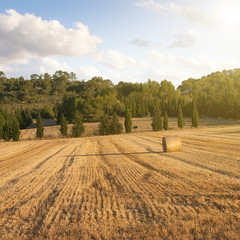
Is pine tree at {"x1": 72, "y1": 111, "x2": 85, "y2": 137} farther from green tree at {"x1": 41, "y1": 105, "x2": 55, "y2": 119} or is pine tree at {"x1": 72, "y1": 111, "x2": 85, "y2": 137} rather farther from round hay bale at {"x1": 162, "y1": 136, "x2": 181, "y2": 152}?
green tree at {"x1": 41, "y1": 105, "x2": 55, "y2": 119}

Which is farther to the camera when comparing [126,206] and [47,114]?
[47,114]

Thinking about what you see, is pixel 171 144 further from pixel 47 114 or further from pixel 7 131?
pixel 47 114

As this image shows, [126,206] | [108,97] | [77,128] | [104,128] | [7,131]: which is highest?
[108,97]

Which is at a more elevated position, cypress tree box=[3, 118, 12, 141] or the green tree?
the green tree

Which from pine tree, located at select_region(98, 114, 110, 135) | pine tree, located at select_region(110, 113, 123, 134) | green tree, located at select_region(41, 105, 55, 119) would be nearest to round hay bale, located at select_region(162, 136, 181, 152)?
pine tree, located at select_region(98, 114, 110, 135)

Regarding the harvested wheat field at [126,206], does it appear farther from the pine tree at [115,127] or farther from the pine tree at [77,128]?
the pine tree at [115,127]

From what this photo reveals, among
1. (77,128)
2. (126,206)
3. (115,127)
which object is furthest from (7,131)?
(126,206)

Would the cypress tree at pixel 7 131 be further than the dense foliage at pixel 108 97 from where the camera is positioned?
No

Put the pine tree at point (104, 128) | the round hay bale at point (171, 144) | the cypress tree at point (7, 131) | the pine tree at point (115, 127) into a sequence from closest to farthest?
1. the round hay bale at point (171, 144)
2. the cypress tree at point (7, 131)
3. the pine tree at point (104, 128)
4. the pine tree at point (115, 127)

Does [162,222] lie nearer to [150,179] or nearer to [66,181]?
[150,179]

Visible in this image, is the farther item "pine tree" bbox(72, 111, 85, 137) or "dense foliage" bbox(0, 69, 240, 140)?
"dense foliage" bbox(0, 69, 240, 140)

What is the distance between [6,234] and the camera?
364 cm

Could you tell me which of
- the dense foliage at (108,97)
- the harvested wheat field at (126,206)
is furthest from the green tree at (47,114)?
the harvested wheat field at (126,206)

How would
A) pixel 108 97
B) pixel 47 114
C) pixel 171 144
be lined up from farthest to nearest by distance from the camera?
1. pixel 47 114
2. pixel 108 97
3. pixel 171 144
